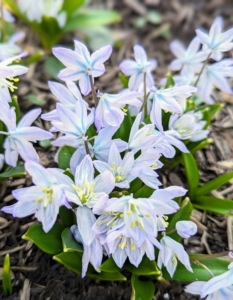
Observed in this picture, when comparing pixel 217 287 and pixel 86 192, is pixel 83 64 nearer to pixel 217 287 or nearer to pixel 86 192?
pixel 86 192

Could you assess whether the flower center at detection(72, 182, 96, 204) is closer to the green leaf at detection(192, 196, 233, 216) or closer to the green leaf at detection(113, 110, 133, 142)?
the green leaf at detection(113, 110, 133, 142)

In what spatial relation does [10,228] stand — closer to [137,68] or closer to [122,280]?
[122,280]

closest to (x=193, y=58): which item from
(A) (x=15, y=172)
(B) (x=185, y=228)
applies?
(B) (x=185, y=228)

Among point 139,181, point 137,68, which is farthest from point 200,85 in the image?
point 139,181

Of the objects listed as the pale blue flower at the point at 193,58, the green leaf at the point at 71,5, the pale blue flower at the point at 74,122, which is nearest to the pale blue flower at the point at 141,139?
the pale blue flower at the point at 74,122

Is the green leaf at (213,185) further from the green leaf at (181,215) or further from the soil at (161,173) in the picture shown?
the green leaf at (181,215)

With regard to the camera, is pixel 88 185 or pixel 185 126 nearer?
pixel 88 185
